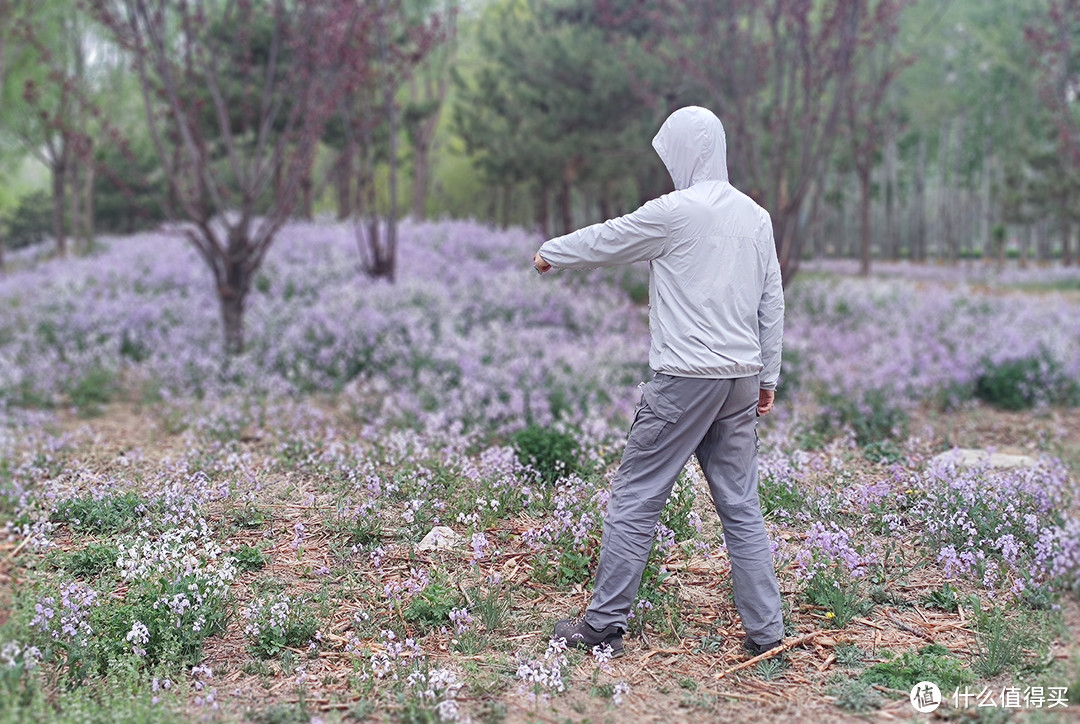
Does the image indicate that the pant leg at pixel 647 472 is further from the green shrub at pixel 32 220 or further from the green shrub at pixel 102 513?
the green shrub at pixel 32 220

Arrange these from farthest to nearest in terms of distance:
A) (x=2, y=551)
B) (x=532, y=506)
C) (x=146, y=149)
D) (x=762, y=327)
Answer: (x=146, y=149)
(x=532, y=506)
(x=2, y=551)
(x=762, y=327)

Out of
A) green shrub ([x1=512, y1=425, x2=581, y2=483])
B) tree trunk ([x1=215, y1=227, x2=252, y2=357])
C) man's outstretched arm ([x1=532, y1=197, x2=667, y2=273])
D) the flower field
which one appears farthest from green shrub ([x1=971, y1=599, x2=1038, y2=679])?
tree trunk ([x1=215, y1=227, x2=252, y2=357])

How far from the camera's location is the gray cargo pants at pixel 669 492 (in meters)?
3.79

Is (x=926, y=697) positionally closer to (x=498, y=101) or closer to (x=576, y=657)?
(x=576, y=657)

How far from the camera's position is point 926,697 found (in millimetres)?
3389

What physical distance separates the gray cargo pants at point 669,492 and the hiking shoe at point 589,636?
0.13 feet

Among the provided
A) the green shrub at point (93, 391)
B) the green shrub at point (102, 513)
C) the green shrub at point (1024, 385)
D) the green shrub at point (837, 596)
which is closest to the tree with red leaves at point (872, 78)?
the green shrub at point (1024, 385)

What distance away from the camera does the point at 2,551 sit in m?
4.74

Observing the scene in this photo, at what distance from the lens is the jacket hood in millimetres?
3773

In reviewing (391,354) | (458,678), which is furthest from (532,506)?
(391,354)

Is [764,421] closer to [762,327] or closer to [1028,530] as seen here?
[1028,530]

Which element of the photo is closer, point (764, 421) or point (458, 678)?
point (458, 678)

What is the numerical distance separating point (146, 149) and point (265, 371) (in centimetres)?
2273

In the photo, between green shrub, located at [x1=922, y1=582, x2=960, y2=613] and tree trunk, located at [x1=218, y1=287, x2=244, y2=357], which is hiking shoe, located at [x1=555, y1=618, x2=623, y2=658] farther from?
tree trunk, located at [x1=218, y1=287, x2=244, y2=357]
